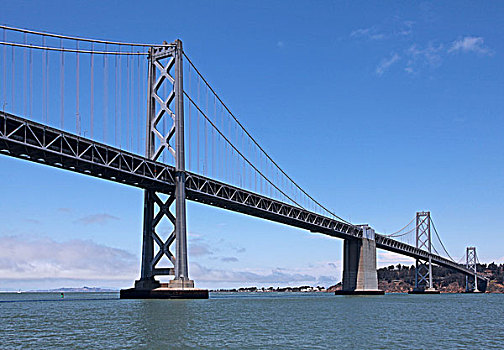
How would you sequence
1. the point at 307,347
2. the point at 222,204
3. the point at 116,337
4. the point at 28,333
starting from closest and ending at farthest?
1. the point at 307,347
2. the point at 116,337
3. the point at 28,333
4. the point at 222,204

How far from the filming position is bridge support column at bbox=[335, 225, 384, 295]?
82125 millimetres

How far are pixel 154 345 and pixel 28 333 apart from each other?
20.8 feet

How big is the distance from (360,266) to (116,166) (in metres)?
44.3

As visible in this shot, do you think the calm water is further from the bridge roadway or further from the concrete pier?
the concrete pier

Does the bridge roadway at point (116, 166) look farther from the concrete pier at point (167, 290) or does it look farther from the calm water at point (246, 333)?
the calm water at point (246, 333)

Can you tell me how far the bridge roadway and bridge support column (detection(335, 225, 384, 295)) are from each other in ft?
46.0

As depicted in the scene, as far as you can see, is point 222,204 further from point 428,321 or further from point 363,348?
point 363,348

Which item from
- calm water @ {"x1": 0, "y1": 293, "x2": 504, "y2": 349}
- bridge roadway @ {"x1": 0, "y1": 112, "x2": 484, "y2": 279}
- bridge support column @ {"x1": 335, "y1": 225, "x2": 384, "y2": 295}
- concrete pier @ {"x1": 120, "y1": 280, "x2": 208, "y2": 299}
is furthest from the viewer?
bridge support column @ {"x1": 335, "y1": 225, "x2": 384, "y2": 295}

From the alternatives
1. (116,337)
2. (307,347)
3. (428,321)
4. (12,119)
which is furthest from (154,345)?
(12,119)

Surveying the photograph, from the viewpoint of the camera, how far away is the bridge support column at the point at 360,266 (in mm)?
82125

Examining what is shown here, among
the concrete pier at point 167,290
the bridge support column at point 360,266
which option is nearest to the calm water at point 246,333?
the concrete pier at point 167,290

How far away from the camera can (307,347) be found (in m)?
20.0

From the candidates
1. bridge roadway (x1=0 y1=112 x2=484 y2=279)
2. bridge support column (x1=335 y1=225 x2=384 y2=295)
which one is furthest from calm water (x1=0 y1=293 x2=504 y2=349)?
bridge support column (x1=335 y1=225 x2=384 y2=295)

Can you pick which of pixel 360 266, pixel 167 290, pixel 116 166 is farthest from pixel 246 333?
pixel 360 266
